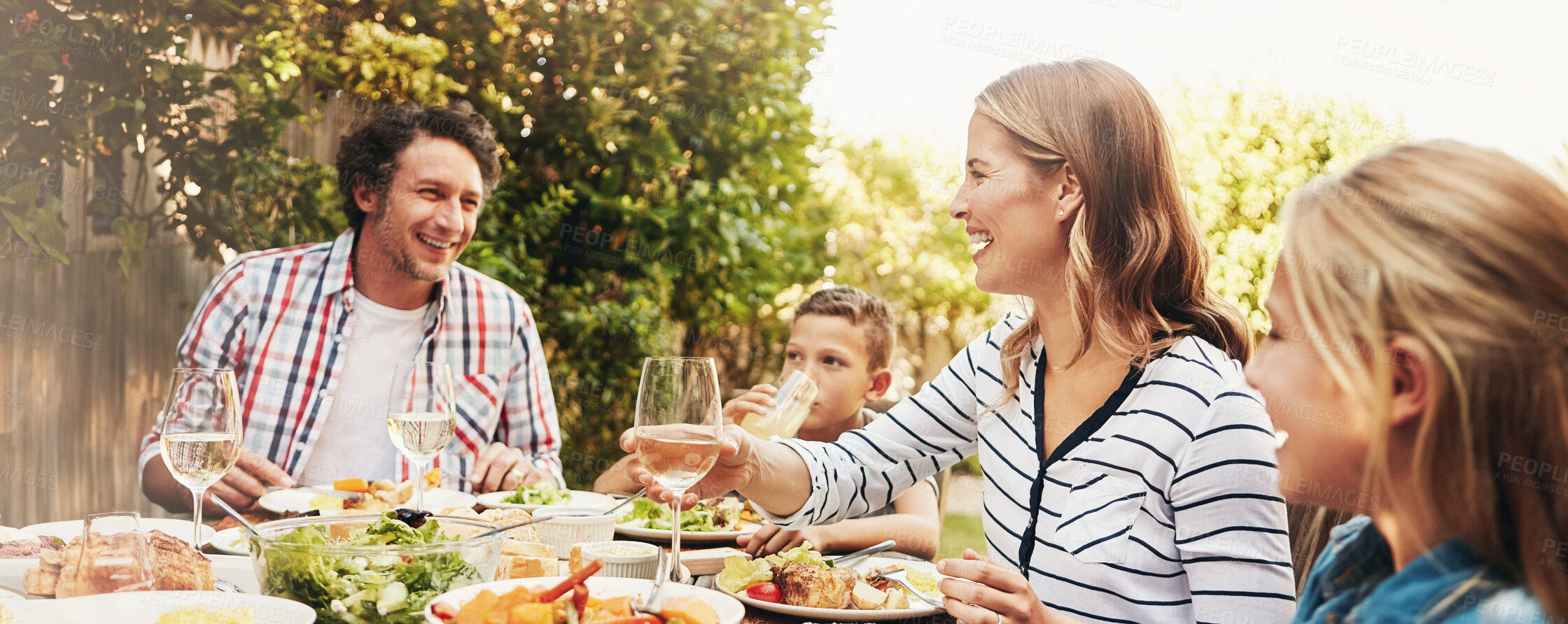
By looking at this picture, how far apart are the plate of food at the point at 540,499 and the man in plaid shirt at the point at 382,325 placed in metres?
0.48

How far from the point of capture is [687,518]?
2115 millimetres

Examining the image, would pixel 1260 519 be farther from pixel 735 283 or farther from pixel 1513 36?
pixel 1513 36

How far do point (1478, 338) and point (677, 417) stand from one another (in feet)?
2.75

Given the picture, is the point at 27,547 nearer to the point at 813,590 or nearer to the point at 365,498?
the point at 365,498

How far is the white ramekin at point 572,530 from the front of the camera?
1725 millimetres

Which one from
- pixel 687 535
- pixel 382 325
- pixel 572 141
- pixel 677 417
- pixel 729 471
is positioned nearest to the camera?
pixel 677 417

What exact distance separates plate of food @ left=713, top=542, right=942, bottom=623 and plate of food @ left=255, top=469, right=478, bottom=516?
77 centimetres

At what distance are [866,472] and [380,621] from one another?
1014 millimetres

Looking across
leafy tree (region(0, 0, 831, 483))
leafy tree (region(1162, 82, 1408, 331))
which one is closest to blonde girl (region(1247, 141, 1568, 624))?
leafy tree (region(0, 0, 831, 483))

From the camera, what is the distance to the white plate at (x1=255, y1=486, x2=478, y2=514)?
2.00 meters

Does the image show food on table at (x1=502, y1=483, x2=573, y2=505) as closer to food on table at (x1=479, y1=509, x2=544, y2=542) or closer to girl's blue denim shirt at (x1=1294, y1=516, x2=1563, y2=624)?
food on table at (x1=479, y1=509, x2=544, y2=542)

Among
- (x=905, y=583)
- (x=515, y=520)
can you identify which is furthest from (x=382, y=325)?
(x=905, y=583)

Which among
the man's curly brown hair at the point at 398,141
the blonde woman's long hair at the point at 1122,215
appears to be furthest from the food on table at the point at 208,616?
the man's curly brown hair at the point at 398,141

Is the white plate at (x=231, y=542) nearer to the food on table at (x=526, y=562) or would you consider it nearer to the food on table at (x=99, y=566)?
the food on table at (x=99, y=566)
